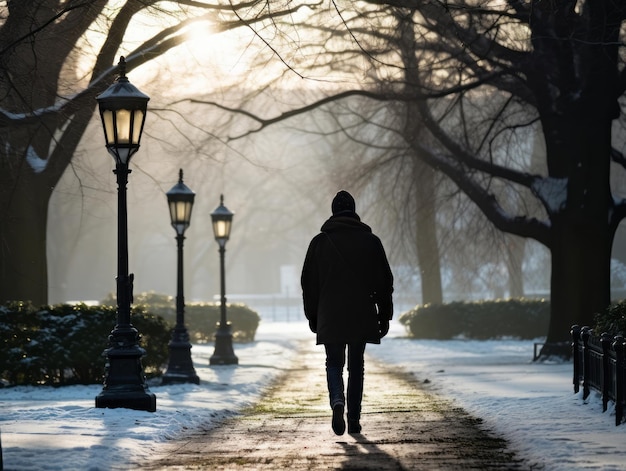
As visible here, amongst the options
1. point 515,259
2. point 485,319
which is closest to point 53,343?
point 485,319

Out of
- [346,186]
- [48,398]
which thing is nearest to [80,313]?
[48,398]

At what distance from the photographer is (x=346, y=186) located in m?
30.0

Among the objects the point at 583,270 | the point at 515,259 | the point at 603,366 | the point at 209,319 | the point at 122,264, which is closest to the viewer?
the point at 603,366

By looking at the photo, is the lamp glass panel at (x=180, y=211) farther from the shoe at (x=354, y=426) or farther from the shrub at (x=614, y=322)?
the shoe at (x=354, y=426)

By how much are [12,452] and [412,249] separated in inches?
1351

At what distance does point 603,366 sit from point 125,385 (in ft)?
15.9

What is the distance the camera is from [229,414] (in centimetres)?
1288

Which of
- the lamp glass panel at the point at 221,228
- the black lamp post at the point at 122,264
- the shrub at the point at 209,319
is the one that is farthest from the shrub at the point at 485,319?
the black lamp post at the point at 122,264

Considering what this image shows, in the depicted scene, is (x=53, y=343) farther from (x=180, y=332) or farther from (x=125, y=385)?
(x=125, y=385)

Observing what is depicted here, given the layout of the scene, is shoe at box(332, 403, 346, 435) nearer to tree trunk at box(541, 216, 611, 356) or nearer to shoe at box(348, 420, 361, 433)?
shoe at box(348, 420, 361, 433)

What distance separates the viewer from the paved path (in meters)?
7.70

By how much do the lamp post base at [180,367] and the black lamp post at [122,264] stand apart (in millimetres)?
5581

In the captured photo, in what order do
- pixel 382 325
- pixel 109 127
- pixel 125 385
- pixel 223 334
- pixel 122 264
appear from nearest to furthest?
pixel 382 325, pixel 125 385, pixel 122 264, pixel 109 127, pixel 223 334

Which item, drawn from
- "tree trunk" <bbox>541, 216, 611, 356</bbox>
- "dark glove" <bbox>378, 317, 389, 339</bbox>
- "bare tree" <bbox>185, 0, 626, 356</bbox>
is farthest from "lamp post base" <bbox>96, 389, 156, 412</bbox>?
"tree trunk" <bbox>541, 216, 611, 356</bbox>
